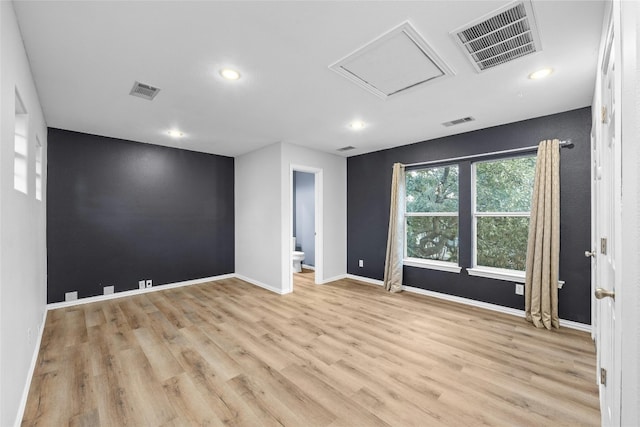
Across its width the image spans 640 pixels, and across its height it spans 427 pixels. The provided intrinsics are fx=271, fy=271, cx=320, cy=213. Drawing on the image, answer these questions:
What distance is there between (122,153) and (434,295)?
17.5 feet

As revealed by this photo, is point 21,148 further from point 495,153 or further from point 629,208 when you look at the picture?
point 495,153

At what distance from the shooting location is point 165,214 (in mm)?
4656

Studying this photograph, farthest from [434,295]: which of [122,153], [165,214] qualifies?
[122,153]

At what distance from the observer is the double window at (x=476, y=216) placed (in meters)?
3.52

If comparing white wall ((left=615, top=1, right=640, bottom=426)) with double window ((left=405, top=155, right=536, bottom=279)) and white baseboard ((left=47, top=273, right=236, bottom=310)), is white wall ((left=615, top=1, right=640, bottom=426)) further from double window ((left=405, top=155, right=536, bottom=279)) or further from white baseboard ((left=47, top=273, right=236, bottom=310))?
white baseboard ((left=47, top=273, right=236, bottom=310))

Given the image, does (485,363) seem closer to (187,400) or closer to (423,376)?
(423,376)

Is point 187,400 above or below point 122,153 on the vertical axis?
below

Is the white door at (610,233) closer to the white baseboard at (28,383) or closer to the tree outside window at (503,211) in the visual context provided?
the tree outside window at (503,211)

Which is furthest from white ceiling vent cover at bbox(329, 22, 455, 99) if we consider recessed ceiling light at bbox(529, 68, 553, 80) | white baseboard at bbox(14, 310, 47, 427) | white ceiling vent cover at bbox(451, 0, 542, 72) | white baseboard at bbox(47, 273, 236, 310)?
white baseboard at bbox(47, 273, 236, 310)

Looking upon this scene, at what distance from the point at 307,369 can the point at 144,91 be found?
298 centimetres

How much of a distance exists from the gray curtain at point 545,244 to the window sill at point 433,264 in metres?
0.92

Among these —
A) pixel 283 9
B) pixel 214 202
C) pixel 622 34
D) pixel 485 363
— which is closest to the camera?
pixel 622 34

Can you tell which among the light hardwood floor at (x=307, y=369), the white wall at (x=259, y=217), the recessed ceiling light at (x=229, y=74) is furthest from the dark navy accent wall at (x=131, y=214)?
the recessed ceiling light at (x=229, y=74)

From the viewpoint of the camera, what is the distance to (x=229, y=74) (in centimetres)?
231
